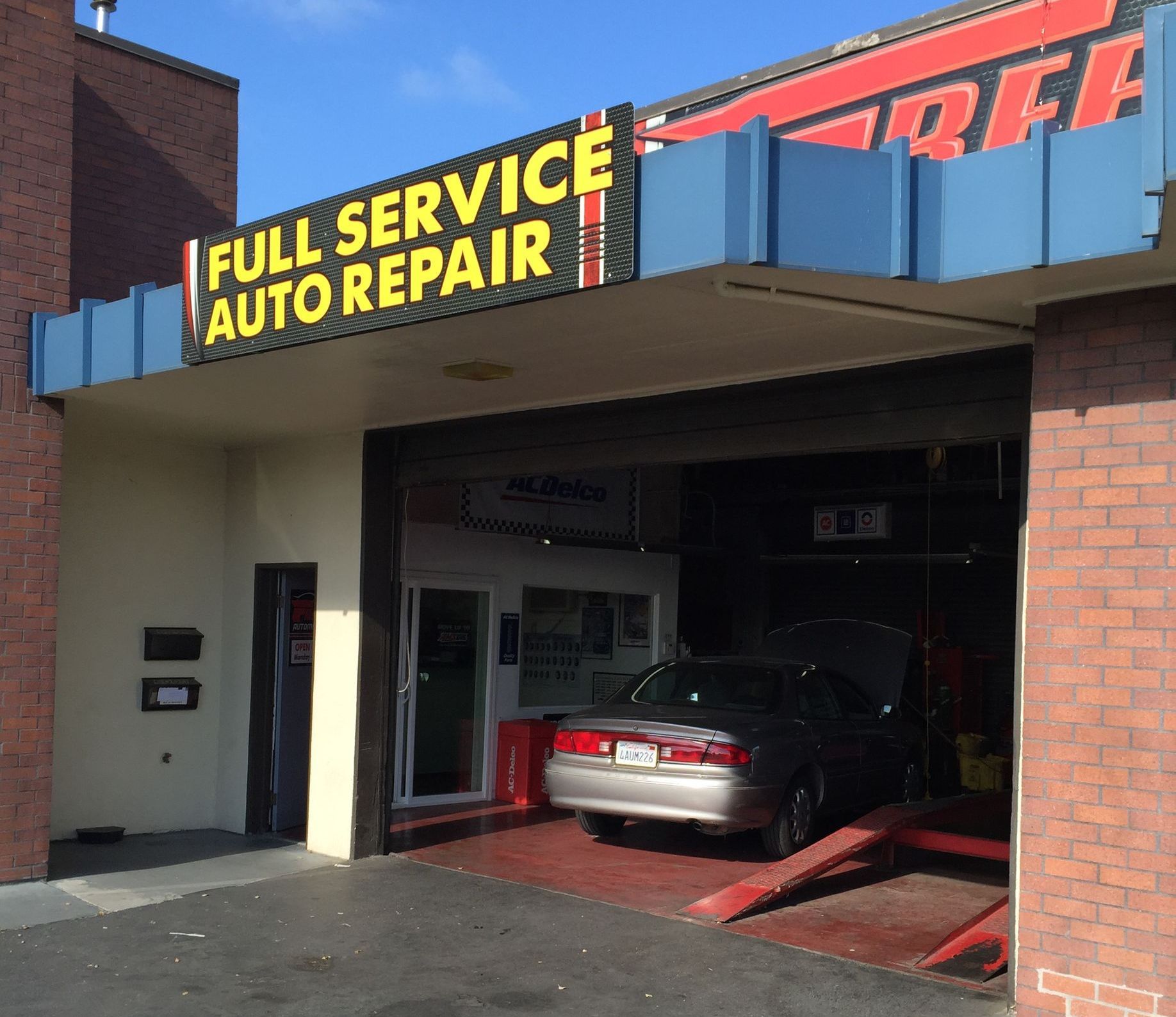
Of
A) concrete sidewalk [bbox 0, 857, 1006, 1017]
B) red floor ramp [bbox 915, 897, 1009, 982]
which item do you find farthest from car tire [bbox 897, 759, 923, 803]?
concrete sidewalk [bbox 0, 857, 1006, 1017]

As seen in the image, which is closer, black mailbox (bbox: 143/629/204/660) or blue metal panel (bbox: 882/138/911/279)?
blue metal panel (bbox: 882/138/911/279)

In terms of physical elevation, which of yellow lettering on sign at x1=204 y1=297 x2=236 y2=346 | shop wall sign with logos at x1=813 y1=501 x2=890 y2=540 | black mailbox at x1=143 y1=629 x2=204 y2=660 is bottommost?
black mailbox at x1=143 y1=629 x2=204 y2=660

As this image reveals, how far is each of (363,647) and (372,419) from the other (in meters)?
1.75

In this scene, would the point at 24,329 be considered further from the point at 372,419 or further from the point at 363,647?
the point at 363,647

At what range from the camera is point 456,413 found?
898 cm

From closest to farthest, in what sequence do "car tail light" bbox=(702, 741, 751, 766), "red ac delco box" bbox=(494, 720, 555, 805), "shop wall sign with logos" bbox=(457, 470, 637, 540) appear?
"car tail light" bbox=(702, 741, 751, 766) < "shop wall sign with logos" bbox=(457, 470, 637, 540) < "red ac delco box" bbox=(494, 720, 555, 805)

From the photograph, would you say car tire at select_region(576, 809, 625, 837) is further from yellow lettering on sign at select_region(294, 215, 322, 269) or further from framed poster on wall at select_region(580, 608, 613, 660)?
yellow lettering on sign at select_region(294, 215, 322, 269)

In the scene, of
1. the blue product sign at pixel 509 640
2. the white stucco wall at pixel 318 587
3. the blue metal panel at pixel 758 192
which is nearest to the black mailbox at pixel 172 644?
the white stucco wall at pixel 318 587

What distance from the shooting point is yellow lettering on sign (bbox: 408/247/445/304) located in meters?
5.93

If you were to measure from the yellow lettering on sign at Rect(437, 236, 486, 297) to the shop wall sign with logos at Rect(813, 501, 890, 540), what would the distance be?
9.44 m

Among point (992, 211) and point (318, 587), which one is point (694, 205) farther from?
point (318, 587)

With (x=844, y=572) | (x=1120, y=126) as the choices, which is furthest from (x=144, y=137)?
(x=844, y=572)

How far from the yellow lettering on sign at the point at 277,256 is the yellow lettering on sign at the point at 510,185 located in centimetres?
158

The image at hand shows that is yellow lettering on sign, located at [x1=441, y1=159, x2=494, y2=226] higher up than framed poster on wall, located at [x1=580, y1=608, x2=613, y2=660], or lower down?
higher up
